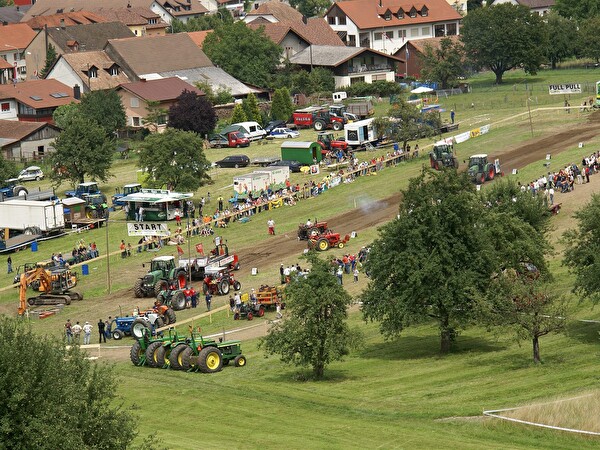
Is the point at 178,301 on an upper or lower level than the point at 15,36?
lower

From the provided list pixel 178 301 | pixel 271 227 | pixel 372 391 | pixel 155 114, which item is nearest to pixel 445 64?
pixel 155 114

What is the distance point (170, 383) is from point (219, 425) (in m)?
6.08

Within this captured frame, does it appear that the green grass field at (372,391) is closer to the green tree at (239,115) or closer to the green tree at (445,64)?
the green tree at (239,115)

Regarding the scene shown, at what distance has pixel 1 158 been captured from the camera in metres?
91.9

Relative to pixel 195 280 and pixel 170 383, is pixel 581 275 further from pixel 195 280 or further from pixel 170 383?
pixel 195 280

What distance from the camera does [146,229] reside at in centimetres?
7231

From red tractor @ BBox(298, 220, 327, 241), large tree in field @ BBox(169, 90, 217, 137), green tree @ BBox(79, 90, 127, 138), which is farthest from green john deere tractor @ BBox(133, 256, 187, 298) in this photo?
green tree @ BBox(79, 90, 127, 138)

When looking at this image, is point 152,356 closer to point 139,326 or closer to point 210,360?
point 210,360

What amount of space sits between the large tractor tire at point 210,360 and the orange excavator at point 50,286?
16382 mm

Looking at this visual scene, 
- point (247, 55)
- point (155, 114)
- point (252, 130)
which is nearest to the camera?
point (252, 130)

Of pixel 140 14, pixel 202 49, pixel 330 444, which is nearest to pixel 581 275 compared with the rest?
pixel 330 444

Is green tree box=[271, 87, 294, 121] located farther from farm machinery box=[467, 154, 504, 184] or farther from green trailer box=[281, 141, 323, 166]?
farm machinery box=[467, 154, 504, 184]

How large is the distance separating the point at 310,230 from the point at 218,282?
32.0 ft

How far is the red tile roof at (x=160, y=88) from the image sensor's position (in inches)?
4385
